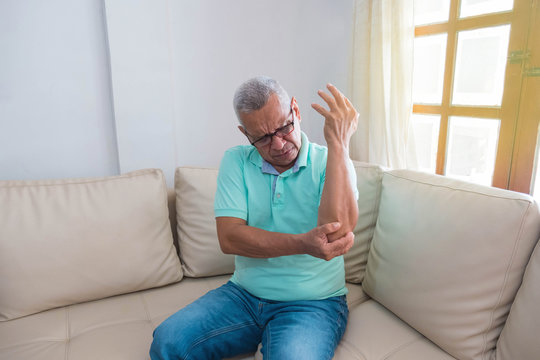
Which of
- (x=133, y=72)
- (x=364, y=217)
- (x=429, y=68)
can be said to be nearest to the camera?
(x=364, y=217)

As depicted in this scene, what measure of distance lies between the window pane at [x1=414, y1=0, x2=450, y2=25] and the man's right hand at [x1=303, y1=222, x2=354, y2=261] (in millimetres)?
1276

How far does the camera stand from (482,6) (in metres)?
1.62

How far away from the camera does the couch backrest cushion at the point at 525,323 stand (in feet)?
3.09

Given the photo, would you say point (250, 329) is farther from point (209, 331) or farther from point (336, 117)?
point (336, 117)

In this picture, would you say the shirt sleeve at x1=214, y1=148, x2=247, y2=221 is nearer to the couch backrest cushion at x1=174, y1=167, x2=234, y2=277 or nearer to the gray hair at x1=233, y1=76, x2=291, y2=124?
the gray hair at x1=233, y1=76, x2=291, y2=124

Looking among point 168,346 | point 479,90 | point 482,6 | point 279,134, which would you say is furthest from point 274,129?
point 482,6

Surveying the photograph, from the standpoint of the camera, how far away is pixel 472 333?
1082mm

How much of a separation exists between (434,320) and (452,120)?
1.08m

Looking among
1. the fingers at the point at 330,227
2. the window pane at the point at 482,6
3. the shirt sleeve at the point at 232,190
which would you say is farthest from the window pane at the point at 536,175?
the shirt sleeve at the point at 232,190

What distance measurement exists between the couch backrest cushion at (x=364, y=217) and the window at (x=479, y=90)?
536 mm

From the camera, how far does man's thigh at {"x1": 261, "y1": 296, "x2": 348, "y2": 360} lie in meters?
1.02

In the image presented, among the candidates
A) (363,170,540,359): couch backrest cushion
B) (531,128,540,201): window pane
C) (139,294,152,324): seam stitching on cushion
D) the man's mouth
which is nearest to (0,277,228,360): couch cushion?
(139,294,152,324): seam stitching on cushion

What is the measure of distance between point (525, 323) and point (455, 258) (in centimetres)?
24

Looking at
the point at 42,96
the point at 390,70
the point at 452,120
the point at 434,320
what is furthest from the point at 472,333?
the point at 42,96
